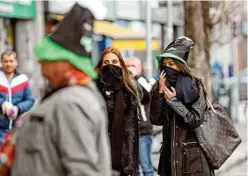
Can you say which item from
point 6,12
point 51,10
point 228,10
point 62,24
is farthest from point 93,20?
point 228,10

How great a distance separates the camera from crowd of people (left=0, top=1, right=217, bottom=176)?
11.2ft

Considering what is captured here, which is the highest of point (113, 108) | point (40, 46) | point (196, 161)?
point (40, 46)

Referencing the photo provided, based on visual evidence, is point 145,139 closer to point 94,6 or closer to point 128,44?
point 94,6

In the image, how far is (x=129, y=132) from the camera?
278 inches

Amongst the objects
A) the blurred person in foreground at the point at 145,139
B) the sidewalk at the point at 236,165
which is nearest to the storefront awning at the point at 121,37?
the sidewalk at the point at 236,165

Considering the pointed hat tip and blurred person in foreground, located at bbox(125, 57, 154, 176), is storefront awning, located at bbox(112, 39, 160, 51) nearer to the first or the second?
blurred person in foreground, located at bbox(125, 57, 154, 176)

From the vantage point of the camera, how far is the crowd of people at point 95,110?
341 cm

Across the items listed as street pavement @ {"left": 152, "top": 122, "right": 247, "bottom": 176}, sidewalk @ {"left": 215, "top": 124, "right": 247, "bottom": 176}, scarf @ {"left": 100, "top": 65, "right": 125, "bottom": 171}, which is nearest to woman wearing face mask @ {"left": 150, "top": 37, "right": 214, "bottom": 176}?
scarf @ {"left": 100, "top": 65, "right": 125, "bottom": 171}

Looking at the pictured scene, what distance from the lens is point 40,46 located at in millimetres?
3576

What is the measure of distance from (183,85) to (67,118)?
3.31m

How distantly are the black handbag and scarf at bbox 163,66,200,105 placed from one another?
8.0 inches

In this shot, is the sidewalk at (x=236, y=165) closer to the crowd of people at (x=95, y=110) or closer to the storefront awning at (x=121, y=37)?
the crowd of people at (x=95, y=110)

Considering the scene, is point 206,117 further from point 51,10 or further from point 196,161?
point 51,10

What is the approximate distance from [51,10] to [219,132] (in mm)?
13884
